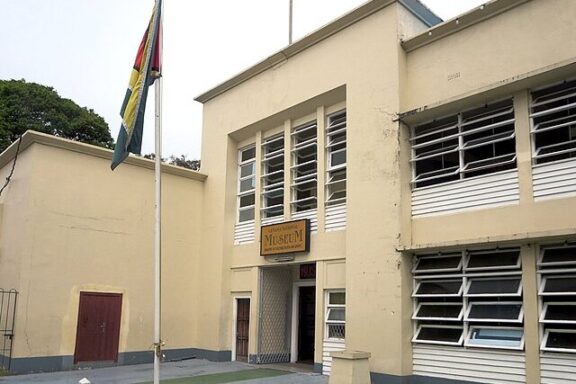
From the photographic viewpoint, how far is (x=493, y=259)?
9.48 metres

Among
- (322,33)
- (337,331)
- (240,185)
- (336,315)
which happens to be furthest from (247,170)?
(337,331)

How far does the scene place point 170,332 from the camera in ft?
48.0

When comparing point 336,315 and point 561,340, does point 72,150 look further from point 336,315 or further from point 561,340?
point 561,340

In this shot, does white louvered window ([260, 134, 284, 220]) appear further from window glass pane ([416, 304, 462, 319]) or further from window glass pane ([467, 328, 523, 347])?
window glass pane ([467, 328, 523, 347])

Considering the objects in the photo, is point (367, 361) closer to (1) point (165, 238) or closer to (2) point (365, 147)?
(2) point (365, 147)

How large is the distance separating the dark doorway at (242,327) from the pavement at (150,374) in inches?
18.9

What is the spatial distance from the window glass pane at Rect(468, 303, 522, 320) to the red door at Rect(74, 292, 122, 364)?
855cm

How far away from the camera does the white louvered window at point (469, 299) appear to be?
9.11 metres

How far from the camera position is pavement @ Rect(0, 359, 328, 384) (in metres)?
11.2

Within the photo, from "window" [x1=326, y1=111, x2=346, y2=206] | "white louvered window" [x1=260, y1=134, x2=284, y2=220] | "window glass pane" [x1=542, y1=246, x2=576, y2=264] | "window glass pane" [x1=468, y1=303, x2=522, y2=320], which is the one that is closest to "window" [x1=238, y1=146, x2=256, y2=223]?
"white louvered window" [x1=260, y1=134, x2=284, y2=220]

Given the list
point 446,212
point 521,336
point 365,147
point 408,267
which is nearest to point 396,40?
point 365,147

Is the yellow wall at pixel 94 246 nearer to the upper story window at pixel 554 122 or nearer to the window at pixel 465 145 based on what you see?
the window at pixel 465 145

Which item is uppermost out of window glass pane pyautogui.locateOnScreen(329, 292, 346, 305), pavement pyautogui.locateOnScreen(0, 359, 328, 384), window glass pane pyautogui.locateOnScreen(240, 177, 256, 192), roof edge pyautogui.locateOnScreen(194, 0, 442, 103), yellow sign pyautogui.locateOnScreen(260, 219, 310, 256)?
roof edge pyautogui.locateOnScreen(194, 0, 442, 103)

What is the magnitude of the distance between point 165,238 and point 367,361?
7107mm
